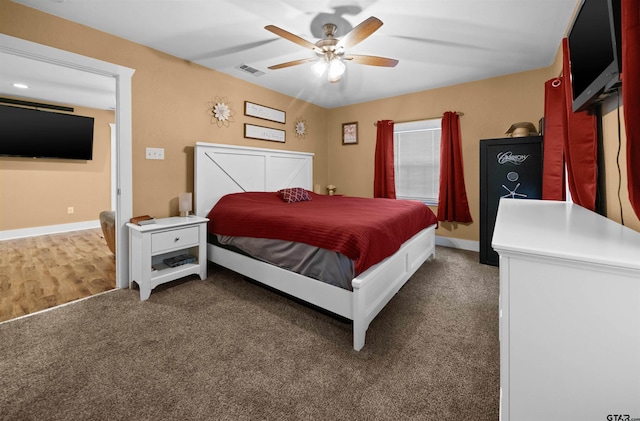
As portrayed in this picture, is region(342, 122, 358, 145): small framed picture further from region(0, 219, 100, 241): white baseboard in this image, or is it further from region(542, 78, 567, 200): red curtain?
region(0, 219, 100, 241): white baseboard

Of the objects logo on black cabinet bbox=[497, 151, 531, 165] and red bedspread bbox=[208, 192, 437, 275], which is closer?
red bedspread bbox=[208, 192, 437, 275]

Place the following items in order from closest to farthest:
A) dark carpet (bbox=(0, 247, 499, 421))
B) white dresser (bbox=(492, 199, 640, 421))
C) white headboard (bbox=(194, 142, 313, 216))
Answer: white dresser (bbox=(492, 199, 640, 421))
dark carpet (bbox=(0, 247, 499, 421))
white headboard (bbox=(194, 142, 313, 216))

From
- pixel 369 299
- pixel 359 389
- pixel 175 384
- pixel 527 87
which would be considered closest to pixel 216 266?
pixel 175 384

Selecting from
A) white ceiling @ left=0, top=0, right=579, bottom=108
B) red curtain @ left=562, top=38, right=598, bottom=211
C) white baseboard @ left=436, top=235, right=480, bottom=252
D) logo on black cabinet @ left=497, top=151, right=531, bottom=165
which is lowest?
white baseboard @ left=436, top=235, right=480, bottom=252

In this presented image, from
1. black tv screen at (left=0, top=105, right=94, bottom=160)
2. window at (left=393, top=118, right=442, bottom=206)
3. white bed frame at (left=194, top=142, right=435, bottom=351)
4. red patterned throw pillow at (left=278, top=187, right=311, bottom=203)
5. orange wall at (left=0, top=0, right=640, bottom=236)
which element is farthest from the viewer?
black tv screen at (left=0, top=105, right=94, bottom=160)

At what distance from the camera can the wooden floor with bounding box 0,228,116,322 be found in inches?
93.7

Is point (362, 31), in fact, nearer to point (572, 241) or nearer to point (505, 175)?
point (572, 241)

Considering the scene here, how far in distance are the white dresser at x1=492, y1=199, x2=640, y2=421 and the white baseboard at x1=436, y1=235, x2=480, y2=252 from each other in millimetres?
3358

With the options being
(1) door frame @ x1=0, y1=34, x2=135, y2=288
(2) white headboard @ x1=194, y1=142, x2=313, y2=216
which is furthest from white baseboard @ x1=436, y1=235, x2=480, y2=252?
(1) door frame @ x1=0, y1=34, x2=135, y2=288

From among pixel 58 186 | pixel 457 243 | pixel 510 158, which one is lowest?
pixel 457 243

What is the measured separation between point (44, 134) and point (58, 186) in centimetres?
97

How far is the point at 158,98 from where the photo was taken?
293 centimetres

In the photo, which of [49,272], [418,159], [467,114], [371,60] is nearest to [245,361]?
[371,60]

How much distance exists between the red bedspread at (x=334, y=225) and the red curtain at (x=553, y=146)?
117 cm
